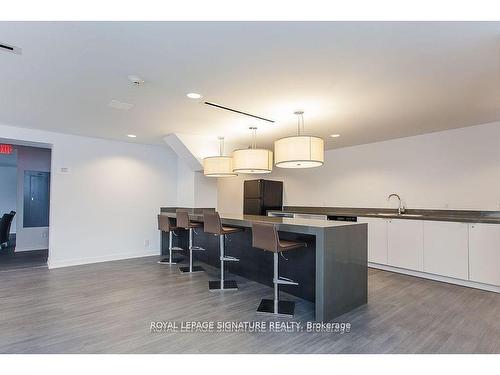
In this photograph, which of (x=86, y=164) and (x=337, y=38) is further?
(x=86, y=164)

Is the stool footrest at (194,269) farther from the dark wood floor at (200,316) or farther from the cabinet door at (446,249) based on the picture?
the cabinet door at (446,249)

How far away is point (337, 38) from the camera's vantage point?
1933 mm

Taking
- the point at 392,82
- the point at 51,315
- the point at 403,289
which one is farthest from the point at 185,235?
the point at 392,82

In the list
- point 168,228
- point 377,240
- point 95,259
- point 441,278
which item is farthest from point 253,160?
point 95,259

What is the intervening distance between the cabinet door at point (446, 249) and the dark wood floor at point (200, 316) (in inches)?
9.5

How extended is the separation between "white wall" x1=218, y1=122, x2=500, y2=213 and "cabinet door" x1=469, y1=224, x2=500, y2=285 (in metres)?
0.80

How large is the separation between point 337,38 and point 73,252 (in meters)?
5.43

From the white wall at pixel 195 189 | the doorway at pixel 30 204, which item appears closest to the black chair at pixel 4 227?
the doorway at pixel 30 204

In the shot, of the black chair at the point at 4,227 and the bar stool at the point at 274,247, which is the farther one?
the black chair at the point at 4,227

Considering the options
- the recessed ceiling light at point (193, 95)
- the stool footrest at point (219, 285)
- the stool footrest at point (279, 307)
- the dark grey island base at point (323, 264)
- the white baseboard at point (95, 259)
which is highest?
the recessed ceiling light at point (193, 95)

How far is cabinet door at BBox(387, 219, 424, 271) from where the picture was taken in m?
4.16

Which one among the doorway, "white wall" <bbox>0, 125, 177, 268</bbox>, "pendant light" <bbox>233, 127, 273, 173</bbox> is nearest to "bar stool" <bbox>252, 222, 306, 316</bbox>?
"pendant light" <bbox>233, 127, 273, 173</bbox>

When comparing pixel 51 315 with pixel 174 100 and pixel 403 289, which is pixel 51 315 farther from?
pixel 403 289

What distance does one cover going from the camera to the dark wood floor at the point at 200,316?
2.16 m
